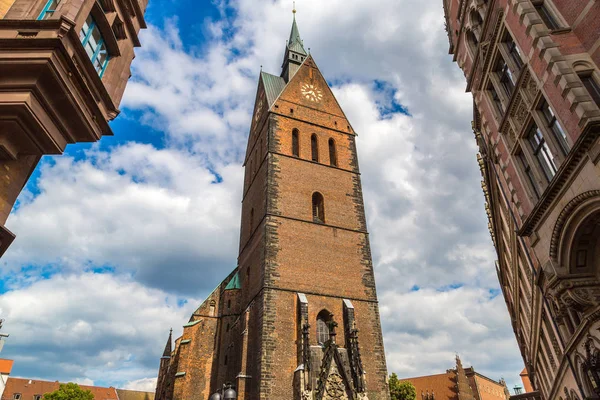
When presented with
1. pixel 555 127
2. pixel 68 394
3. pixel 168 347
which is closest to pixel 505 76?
pixel 555 127

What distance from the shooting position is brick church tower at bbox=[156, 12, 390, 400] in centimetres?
1881

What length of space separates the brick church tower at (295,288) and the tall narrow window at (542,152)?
1236 cm

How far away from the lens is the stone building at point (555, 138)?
7883 mm

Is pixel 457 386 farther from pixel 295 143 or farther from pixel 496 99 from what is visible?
pixel 496 99

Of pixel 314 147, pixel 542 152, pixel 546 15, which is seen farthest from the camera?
Answer: pixel 314 147

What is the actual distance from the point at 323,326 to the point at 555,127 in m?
14.9

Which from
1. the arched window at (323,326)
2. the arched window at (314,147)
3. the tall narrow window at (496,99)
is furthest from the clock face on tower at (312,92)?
the tall narrow window at (496,99)

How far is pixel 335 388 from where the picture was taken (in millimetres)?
18094

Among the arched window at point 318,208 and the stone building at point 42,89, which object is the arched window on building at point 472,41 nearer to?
the stone building at point 42,89

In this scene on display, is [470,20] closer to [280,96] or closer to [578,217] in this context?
[578,217]

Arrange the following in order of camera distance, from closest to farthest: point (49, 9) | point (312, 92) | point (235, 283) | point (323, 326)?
point (49, 9), point (323, 326), point (235, 283), point (312, 92)

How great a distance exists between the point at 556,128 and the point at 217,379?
64.8 feet

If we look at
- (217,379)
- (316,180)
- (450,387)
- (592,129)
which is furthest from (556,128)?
(450,387)

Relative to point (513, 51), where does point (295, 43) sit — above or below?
above
